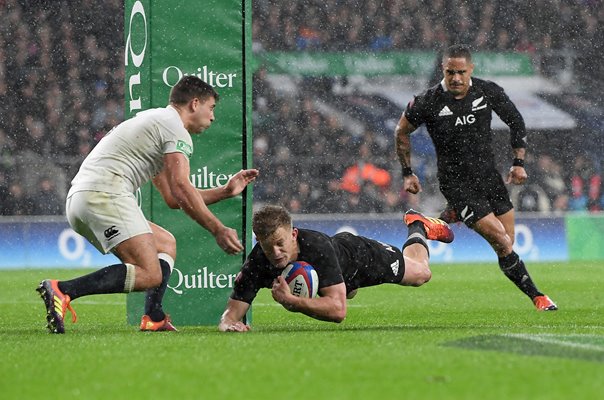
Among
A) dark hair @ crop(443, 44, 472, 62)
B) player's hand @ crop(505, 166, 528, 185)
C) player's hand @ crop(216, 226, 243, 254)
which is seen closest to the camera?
player's hand @ crop(216, 226, 243, 254)

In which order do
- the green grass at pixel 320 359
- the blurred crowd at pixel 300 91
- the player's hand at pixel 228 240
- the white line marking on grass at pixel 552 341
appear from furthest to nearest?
the blurred crowd at pixel 300 91, the player's hand at pixel 228 240, the white line marking on grass at pixel 552 341, the green grass at pixel 320 359

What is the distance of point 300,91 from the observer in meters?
24.3

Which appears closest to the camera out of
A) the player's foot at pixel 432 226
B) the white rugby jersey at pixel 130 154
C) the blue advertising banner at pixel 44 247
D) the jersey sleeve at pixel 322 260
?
the jersey sleeve at pixel 322 260

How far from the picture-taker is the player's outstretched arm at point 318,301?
22.7ft

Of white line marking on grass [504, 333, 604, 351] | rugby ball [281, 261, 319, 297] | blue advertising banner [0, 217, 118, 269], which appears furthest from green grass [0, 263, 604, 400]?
blue advertising banner [0, 217, 118, 269]

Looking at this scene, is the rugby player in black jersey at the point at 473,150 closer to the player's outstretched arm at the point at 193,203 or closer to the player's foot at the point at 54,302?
the player's outstretched arm at the point at 193,203

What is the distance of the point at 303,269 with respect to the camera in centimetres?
718

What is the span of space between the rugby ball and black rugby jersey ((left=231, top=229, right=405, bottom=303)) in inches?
1.5

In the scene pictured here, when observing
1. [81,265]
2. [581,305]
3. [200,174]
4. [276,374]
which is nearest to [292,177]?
[81,265]

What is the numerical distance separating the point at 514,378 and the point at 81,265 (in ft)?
44.8

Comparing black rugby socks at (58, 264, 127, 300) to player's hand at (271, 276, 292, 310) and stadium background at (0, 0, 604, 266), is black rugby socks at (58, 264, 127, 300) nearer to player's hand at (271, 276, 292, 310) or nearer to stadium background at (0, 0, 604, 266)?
player's hand at (271, 276, 292, 310)

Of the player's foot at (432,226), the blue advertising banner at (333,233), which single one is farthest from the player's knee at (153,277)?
the blue advertising banner at (333,233)

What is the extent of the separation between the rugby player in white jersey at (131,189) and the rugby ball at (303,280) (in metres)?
0.66

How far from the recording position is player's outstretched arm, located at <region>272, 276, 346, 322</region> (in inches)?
272
